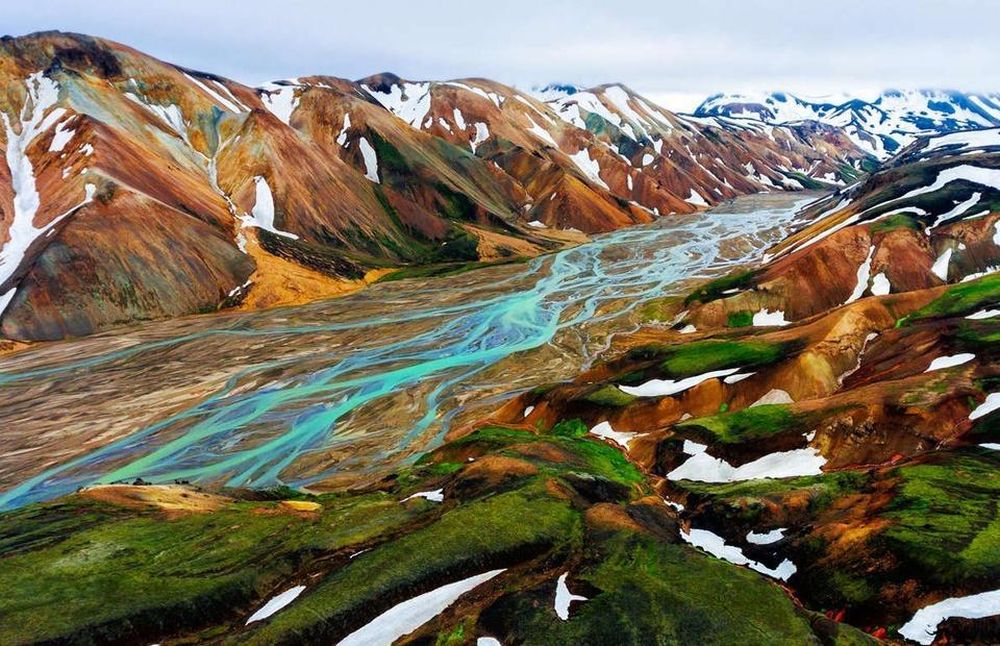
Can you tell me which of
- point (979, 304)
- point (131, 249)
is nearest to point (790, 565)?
point (979, 304)

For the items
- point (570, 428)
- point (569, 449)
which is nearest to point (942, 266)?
point (570, 428)

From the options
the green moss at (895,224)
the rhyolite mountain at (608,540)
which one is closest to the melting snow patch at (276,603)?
the rhyolite mountain at (608,540)

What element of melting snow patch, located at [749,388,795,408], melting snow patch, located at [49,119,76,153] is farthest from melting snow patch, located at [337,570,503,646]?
melting snow patch, located at [49,119,76,153]

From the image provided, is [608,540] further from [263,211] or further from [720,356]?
[263,211]

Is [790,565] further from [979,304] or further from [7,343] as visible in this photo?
[7,343]

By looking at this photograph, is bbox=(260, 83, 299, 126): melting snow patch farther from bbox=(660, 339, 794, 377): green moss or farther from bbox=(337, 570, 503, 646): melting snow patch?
bbox=(337, 570, 503, 646): melting snow patch

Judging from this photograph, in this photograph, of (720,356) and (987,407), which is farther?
(720,356)
